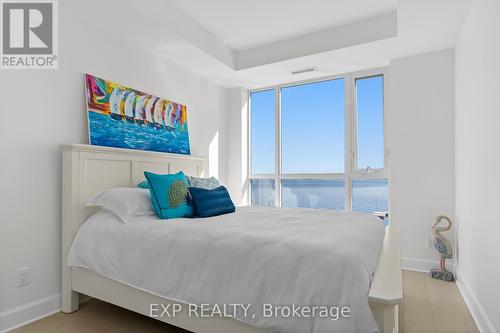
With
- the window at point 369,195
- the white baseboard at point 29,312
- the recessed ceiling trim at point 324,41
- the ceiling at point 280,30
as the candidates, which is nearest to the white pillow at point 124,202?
the white baseboard at point 29,312

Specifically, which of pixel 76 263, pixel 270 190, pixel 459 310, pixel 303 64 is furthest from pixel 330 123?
pixel 76 263

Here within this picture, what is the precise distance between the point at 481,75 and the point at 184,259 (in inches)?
90.1

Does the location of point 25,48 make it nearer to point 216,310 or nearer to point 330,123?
point 216,310

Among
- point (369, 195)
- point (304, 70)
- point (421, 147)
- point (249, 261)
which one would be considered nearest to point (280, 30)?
point (304, 70)

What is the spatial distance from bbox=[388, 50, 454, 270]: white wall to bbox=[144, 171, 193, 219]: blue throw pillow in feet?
7.72

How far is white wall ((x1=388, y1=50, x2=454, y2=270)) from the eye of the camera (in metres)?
3.13

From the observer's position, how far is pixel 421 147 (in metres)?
3.24

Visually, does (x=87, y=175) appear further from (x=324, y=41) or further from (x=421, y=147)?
(x=421, y=147)

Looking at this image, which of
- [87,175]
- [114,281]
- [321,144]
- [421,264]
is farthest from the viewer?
[321,144]

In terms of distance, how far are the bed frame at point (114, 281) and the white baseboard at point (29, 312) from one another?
0.21ft

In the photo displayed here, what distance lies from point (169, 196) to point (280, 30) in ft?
7.06

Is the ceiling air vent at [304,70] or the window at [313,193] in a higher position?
the ceiling air vent at [304,70]

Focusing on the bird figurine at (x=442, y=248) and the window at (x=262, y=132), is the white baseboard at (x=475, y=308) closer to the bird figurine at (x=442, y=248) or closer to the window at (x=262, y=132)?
the bird figurine at (x=442, y=248)

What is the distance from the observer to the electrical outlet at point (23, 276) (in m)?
2.05
